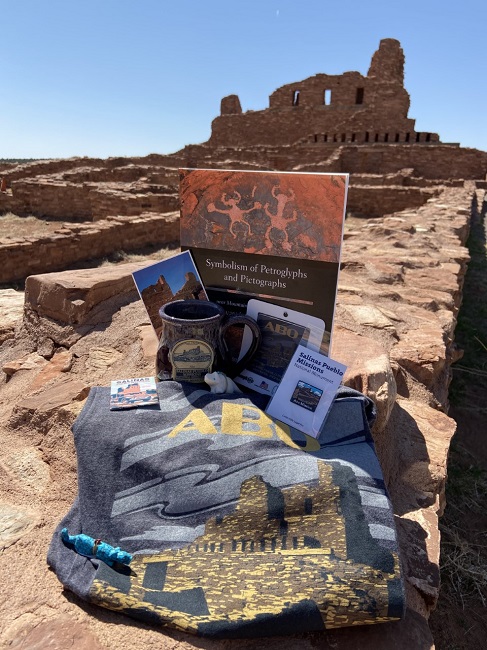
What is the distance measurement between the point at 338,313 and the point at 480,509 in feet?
4.48

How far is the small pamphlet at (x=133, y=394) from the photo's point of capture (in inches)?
61.2

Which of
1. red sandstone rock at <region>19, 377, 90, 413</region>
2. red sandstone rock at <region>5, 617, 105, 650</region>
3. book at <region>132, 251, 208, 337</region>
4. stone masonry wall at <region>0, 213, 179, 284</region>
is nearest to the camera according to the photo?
red sandstone rock at <region>5, 617, 105, 650</region>

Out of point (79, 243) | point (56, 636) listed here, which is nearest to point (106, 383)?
point (56, 636)

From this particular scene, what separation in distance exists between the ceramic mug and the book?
12 cm

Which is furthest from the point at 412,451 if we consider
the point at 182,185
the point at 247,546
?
the point at 182,185

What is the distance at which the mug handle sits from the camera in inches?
67.7

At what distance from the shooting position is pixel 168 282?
1.86m

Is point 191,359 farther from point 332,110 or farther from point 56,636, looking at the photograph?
point 332,110

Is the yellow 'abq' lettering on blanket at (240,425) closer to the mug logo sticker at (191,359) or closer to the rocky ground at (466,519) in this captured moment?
the mug logo sticker at (191,359)

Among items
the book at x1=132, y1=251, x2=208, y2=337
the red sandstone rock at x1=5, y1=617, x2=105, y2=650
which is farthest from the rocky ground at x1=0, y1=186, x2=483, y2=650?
the book at x1=132, y1=251, x2=208, y2=337

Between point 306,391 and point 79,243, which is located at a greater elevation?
point 306,391

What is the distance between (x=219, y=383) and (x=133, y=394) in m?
0.30

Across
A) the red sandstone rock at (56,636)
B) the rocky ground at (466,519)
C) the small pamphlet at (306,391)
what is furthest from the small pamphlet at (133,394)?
the rocky ground at (466,519)

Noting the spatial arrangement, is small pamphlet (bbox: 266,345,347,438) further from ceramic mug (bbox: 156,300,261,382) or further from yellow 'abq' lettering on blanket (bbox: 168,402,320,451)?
ceramic mug (bbox: 156,300,261,382)
